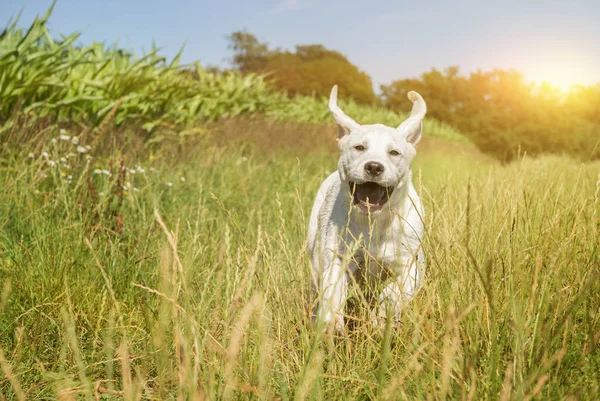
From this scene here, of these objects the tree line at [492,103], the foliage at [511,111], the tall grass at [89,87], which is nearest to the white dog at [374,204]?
the tall grass at [89,87]

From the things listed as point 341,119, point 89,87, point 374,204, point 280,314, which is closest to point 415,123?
point 341,119

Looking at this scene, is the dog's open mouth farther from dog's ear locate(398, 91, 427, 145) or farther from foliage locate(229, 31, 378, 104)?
foliage locate(229, 31, 378, 104)

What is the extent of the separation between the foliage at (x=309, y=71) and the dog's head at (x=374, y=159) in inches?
713

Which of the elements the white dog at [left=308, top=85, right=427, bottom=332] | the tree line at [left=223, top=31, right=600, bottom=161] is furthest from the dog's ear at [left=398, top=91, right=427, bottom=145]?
the tree line at [left=223, top=31, right=600, bottom=161]

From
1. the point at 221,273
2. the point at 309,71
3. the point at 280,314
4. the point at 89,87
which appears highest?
the point at 309,71

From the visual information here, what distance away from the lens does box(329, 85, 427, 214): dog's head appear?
253cm

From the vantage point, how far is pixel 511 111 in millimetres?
22406

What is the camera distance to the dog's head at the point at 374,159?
8.29 feet

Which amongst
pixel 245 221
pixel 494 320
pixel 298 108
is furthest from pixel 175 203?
pixel 298 108

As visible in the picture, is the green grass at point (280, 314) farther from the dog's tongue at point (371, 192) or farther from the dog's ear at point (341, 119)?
the dog's ear at point (341, 119)

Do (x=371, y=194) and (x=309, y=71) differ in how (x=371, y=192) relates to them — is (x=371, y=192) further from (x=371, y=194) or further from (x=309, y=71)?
(x=309, y=71)

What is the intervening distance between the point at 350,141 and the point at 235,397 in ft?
5.07

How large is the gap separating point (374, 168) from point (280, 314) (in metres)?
0.84

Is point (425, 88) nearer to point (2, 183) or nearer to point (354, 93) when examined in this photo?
point (354, 93)
